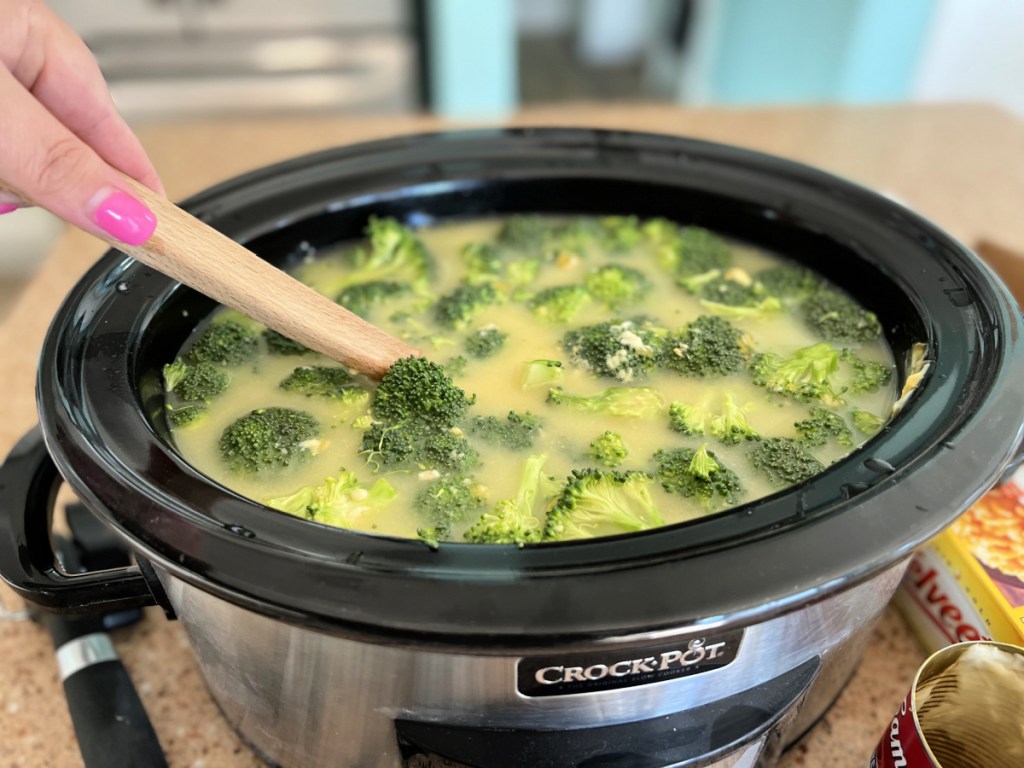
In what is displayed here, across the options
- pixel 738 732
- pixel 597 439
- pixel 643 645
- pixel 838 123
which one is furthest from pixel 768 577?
pixel 838 123

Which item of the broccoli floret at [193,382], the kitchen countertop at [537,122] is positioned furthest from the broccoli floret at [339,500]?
the kitchen countertop at [537,122]

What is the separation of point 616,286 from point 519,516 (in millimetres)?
572

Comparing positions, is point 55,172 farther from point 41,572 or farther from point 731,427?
point 731,427

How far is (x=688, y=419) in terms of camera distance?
112 cm

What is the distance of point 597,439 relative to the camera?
111 centimetres

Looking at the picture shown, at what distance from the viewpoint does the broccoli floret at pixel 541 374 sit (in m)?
1.22

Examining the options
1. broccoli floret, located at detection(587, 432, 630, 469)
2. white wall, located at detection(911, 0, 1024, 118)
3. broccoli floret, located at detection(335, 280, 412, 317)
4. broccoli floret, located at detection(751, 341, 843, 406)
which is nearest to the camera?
broccoli floret, located at detection(587, 432, 630, 469)

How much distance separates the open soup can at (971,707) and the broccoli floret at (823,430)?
0.91 feet

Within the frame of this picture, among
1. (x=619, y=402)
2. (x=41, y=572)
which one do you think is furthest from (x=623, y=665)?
(x=41, y=572)

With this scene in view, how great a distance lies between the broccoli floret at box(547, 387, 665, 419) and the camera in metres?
1.15

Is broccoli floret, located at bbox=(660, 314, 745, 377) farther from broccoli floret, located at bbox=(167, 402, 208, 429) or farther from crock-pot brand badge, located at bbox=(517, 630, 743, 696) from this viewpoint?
broccoli floret, located at bbox=(167, 402, 208, 429)

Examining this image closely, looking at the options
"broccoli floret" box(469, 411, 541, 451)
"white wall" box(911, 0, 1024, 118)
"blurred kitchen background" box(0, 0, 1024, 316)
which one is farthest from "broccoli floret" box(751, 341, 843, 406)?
"white wall" box(911, 0, 1024, 118)

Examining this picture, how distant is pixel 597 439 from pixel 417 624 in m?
0.46

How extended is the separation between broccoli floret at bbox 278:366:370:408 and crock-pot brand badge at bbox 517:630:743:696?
0.51 m
